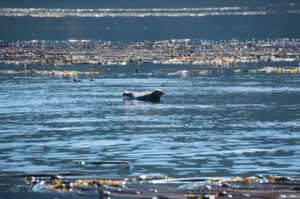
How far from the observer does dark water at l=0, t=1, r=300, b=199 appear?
23.1 meters

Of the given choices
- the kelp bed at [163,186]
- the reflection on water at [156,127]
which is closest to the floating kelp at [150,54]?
the reflection on water at [156,127]

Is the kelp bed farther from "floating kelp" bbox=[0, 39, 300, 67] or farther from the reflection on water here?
"floating kelp" bbox=[0, 39, 300, 67]

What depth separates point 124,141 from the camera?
27609 millimetres

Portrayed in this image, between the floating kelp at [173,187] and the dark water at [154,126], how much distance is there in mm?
893

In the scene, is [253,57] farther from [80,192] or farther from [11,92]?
[80,192]

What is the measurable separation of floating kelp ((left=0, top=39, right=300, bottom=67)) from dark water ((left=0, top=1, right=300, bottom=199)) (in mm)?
12782

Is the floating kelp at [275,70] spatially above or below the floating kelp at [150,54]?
below

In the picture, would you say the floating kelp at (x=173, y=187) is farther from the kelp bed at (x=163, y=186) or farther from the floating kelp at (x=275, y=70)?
the floating kelp at (x=275, y=70)

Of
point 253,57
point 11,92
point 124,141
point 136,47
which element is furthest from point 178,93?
point 136,47

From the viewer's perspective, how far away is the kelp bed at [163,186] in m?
18.4

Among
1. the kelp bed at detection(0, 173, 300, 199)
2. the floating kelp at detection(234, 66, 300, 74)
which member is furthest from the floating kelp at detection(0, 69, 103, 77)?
the kelp bed at detection(0, 173, 300, 199)

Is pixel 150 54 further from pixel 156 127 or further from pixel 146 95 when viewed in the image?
pixel 156 127

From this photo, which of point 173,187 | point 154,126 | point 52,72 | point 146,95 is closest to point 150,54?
point 52,72

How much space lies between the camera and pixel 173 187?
63.9 feet
